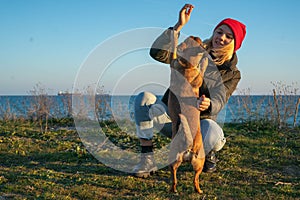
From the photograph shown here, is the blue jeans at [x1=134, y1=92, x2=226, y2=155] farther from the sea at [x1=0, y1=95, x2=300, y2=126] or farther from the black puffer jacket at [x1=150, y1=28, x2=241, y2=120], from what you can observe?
the sea at [x1=0, y1=95, x2=300, y2=126]

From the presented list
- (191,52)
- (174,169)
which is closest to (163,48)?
(191,52)

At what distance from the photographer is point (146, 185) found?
3375mm

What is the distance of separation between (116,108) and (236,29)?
313cm

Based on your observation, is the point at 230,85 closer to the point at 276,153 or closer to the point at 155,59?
the point at 155,59

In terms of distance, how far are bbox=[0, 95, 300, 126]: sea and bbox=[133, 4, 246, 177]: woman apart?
2.07 meters

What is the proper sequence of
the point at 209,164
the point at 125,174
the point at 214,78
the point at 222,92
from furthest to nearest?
the point at 209,164
the point at 125,174
the point at 214,78
the point at 222,92

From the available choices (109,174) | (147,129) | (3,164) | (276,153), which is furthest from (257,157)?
(3,164)

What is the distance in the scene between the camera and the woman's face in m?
3.30

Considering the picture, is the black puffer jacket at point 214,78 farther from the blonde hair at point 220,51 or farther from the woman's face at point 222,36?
the woman's face at point 222,36

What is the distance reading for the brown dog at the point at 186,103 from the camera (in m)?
2.91

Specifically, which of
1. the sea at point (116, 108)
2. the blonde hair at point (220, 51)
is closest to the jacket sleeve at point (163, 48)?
the blonde hair at point (220, 51)

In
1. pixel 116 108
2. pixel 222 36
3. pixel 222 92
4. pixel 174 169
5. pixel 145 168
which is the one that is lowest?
pixel 145 168

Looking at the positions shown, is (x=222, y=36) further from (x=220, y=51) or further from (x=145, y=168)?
(x=145, y=168)

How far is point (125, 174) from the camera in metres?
3.79
